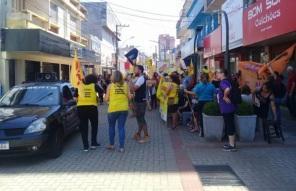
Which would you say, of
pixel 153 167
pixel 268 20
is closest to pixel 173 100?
pixel 268 20

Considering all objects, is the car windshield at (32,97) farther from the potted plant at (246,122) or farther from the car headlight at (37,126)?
the potted plant at (246,122)

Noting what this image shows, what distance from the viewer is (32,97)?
10.8 meters

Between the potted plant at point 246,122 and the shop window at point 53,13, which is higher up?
the shop window at point 53,13

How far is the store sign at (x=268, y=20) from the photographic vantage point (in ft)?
38.3

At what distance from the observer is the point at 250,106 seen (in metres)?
10.9

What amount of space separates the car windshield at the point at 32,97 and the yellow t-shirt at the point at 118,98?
1.32m

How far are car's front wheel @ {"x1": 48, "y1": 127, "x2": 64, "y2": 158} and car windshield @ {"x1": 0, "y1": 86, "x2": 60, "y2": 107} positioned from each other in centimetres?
101

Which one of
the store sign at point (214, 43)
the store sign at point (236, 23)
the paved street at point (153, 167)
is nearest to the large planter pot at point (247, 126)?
the paved street at point (153, 167)

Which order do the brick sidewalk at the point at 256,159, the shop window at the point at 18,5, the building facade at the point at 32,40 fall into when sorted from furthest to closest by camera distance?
the shop window at the point at 18,5 → the building facade at the point at 32,40 → the brick sidewalk at the point at 256,159

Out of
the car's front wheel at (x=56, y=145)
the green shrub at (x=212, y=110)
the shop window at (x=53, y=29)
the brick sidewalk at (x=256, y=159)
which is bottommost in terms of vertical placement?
the brick sidewalk at (x=256, y=159)

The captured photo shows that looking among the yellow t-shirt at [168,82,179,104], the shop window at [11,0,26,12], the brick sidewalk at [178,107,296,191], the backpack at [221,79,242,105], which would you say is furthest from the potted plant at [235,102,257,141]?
the shop window at [11,0,26,12]

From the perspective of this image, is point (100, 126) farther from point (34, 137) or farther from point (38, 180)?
point (38, 180)

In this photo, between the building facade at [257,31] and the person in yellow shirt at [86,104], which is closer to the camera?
the person in yellow shirt at [86,104]

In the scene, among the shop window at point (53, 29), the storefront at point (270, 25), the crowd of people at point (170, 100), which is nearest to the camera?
the crowd of people at point (170, 100)
